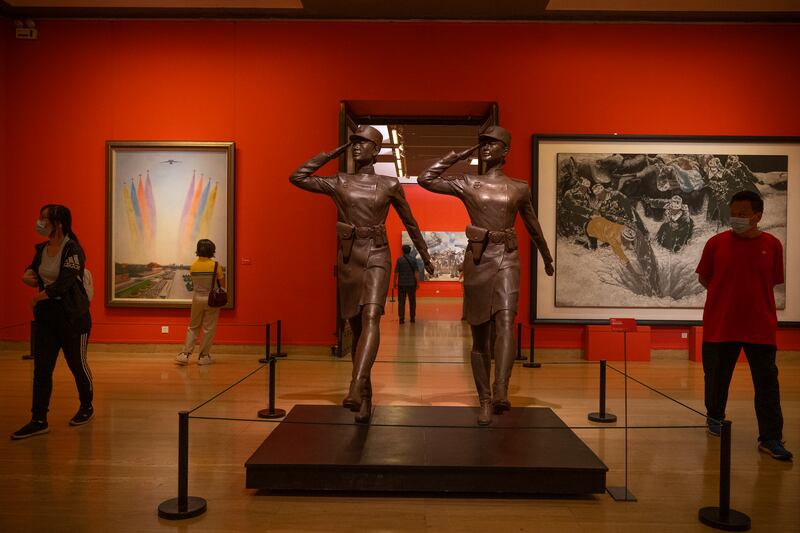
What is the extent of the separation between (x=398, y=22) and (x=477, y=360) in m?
6.46

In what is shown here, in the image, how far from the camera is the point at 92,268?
9.91 meters

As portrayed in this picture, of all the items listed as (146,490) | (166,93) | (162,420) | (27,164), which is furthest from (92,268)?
(146,490)

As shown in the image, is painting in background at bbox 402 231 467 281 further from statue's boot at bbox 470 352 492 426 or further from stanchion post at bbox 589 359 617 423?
statue's boot at bbox 470 352 492 426

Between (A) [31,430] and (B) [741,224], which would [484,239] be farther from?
(A) [31,430]

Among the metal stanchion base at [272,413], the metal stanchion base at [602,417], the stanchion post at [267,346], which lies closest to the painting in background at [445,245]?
the stanchion post at [267,346]

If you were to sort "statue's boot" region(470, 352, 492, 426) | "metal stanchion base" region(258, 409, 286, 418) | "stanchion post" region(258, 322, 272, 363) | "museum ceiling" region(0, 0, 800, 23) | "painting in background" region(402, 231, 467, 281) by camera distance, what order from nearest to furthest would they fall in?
1. "statue's boot" region(470, 352, 492, 426)
2. "metal stanchion base" region(258, 409, 286, 418)
3. "stanchion post" region(258, 322, 272, 363)
4. "museum ceiling" region(0, 0, 800, 23)
5. "painting in background" region(402, 231, 467, 281)

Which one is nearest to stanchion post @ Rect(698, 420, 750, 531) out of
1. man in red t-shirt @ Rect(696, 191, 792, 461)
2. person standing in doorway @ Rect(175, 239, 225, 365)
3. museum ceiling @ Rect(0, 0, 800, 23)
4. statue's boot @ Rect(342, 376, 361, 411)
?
man in red t-shirt @ Rect(696, 191, 792, 461)

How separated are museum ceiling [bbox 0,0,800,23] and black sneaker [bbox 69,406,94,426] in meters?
6.31

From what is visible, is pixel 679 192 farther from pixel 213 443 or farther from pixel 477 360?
pixel 213 443

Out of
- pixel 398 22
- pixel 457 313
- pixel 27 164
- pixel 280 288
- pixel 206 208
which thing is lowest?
pixel 457 313

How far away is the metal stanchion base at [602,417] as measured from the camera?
6.02 metres

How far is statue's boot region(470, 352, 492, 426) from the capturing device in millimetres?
4938

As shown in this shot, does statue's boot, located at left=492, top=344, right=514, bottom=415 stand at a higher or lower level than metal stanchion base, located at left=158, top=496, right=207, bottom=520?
higher

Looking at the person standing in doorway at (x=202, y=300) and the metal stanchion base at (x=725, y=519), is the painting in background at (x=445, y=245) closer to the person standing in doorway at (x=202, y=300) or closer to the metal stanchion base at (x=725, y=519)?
the person standing in doorway at (x=202, y=300)
